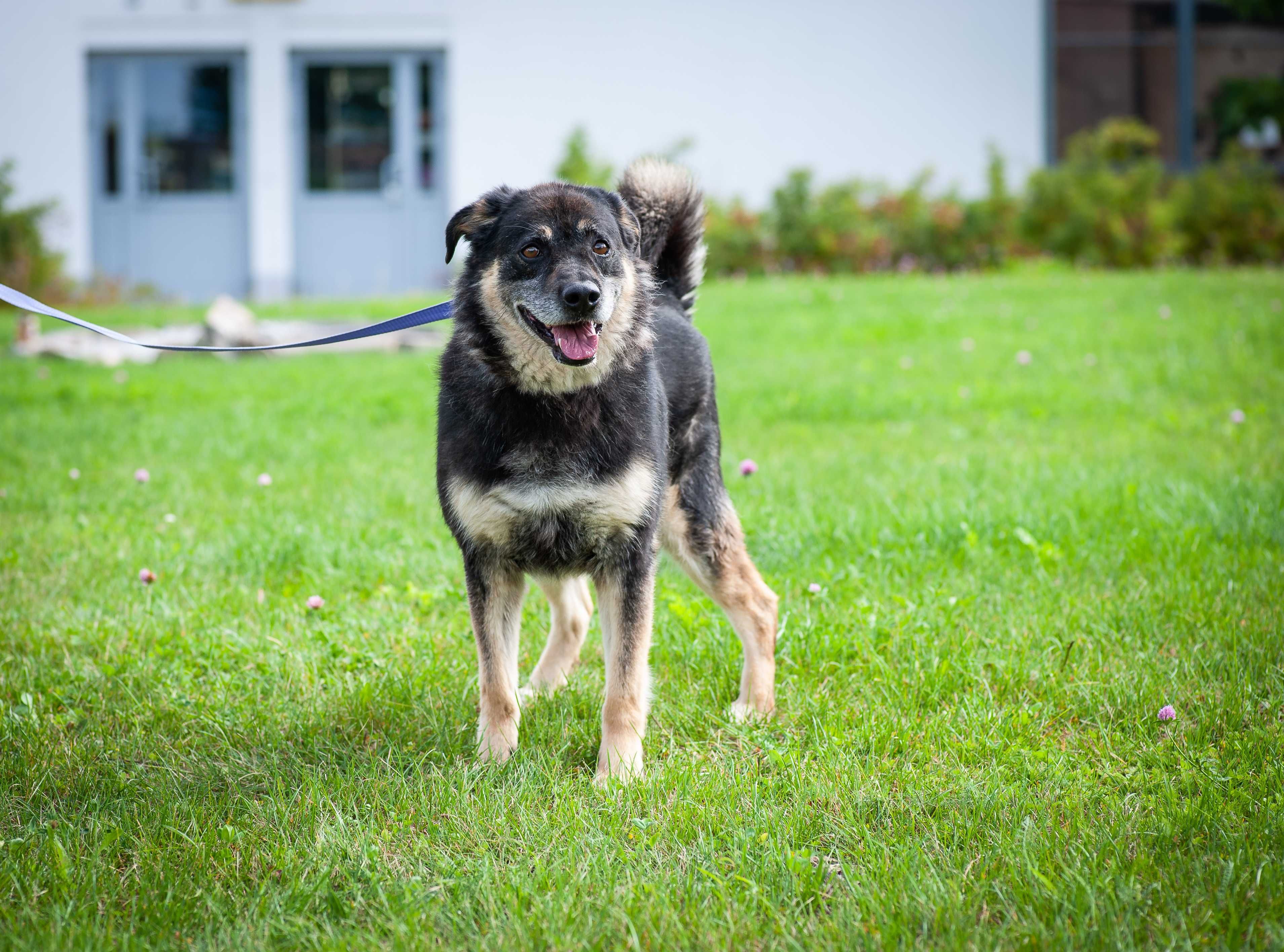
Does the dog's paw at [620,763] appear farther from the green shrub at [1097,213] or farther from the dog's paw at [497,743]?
the green shrub at [1097,213]

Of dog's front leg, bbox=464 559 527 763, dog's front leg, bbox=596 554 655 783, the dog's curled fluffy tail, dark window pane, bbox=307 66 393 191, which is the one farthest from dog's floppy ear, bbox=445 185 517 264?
dark window pane, bbox=307 66 393 191

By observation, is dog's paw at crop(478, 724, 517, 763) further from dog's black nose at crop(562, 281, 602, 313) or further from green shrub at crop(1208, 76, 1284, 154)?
green shrub at crop(1208, 76, 1284, 154)

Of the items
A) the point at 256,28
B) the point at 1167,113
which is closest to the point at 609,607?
the point at 256,28

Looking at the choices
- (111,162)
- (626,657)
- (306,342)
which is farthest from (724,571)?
(111,162)

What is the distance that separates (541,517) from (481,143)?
1529cm

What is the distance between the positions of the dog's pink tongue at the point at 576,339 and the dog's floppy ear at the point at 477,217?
46 centimetres

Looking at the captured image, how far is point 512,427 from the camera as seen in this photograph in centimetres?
286

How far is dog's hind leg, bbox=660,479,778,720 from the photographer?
3.30 meters

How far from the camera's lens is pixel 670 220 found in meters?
3.50

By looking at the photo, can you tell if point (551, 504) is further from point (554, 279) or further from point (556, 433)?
point (554, 279)

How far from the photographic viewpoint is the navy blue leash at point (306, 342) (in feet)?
10.2

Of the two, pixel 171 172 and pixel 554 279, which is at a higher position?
pixel 171 172

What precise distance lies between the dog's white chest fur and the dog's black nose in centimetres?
46

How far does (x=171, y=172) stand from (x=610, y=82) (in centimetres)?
748
